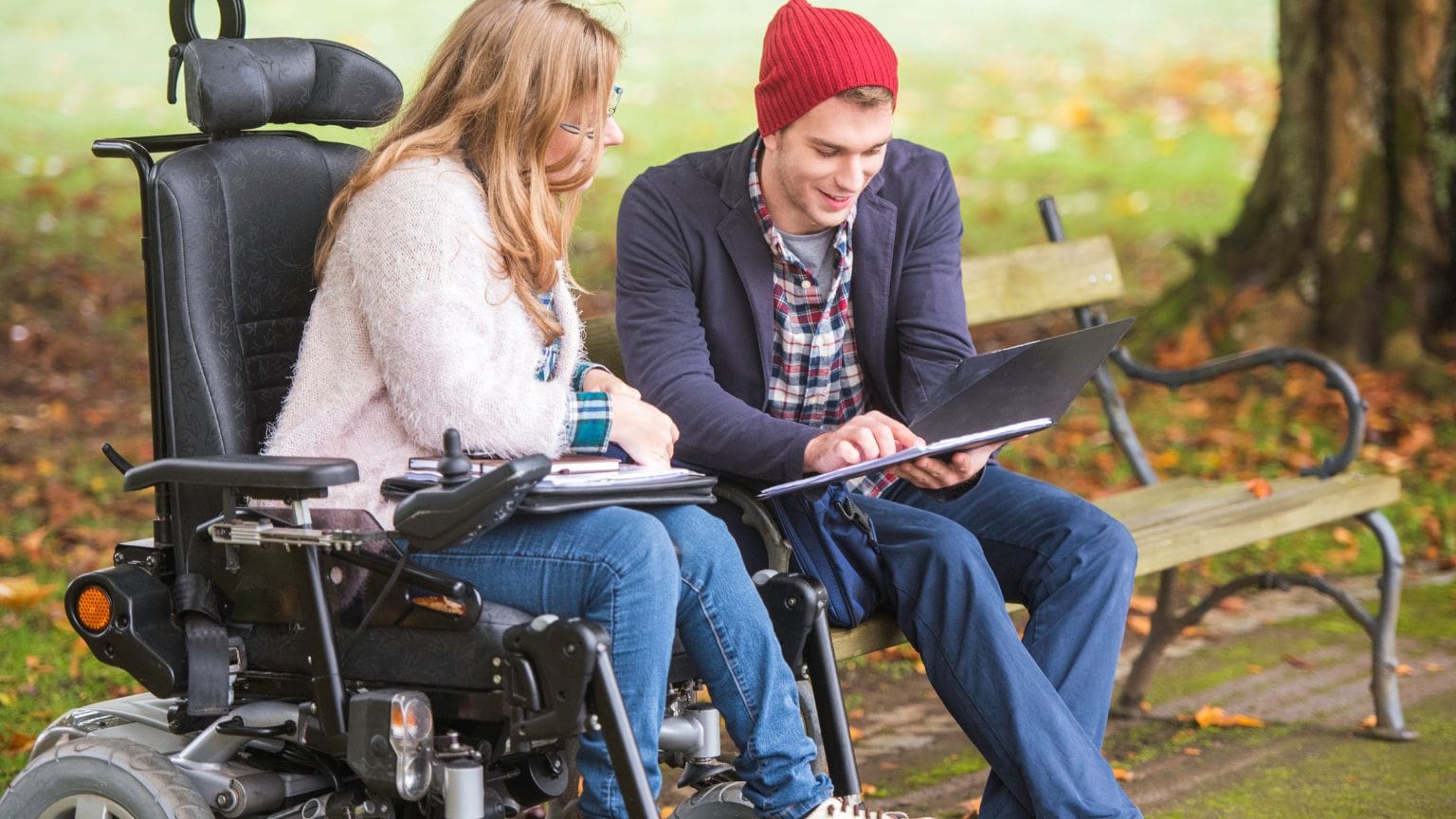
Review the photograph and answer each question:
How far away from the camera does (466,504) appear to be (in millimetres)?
2381

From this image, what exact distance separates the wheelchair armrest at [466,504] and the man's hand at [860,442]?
0.71 m

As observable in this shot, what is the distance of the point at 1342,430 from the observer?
6.54 meters

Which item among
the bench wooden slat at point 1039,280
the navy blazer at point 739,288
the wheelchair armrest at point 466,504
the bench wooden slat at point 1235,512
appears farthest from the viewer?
the bench wooden slat at point 1039,280

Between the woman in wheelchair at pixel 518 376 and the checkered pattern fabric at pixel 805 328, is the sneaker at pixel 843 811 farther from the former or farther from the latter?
the checkered pattern fabric at pixel 805 328

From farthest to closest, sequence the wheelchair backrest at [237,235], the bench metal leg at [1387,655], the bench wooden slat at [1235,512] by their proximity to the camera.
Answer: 1. the bench metal leg at [1387,655]
2. the bench wooden slat at [1235,512]
3. the wheelchair backrest at [237,235]

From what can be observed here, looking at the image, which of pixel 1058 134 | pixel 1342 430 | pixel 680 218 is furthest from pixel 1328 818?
pixel 1058 134

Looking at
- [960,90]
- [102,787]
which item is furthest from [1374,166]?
[960,90]

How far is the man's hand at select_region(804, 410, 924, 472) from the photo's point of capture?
9.68ft

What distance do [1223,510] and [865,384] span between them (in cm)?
113

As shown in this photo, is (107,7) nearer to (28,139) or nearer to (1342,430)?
(28,139)

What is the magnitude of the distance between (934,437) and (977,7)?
44.5 ft

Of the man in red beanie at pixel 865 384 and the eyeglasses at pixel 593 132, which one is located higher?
the eyeglasses at pixel 593 132

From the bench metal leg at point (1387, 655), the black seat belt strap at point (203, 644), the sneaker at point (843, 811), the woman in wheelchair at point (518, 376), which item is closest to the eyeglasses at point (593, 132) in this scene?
the woman in wheelchair at point (518, 376)

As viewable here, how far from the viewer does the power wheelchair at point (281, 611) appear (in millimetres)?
2473
